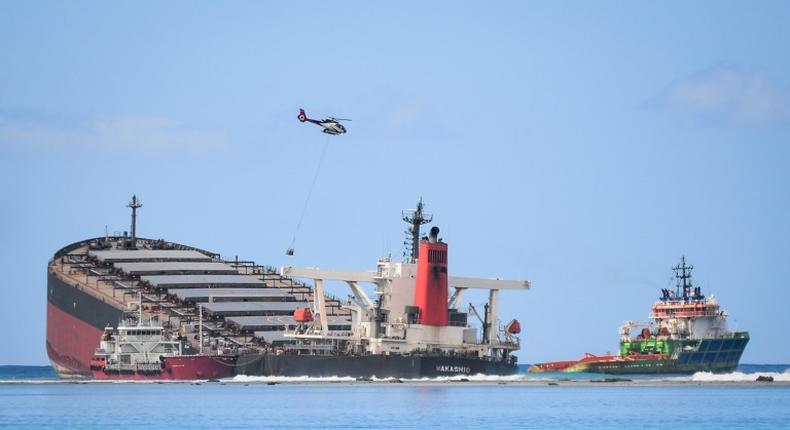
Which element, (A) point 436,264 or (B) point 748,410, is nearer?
(B) point 748,410

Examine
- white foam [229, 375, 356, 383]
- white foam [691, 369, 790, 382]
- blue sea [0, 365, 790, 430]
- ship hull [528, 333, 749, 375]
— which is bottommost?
blue sea [0, 365, 790, 430]

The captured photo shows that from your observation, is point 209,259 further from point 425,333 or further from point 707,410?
point 707,410

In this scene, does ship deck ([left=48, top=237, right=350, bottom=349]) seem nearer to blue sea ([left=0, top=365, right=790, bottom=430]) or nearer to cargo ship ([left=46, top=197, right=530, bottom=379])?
cargo ship ([left=46, top=197, right=530, bottom=379])

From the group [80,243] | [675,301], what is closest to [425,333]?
[675,301]

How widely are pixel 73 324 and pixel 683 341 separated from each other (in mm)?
53647

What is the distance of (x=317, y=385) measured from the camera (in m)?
134

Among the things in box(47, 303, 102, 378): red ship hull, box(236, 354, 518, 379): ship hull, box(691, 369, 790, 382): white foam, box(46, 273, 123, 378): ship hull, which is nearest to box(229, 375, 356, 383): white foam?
box(236, 354, 518, 379): ship hull

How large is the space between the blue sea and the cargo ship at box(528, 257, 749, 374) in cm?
2953

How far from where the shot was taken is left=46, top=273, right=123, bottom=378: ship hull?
16625 cm

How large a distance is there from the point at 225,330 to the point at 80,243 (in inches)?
1391

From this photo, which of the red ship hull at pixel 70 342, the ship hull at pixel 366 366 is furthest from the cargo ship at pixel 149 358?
the red ship hull at pixel 70 342

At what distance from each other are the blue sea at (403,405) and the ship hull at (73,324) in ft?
71.8

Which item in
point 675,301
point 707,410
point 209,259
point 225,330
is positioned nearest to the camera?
point 707,410

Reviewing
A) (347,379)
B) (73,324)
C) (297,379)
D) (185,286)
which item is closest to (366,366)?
(347,379)
